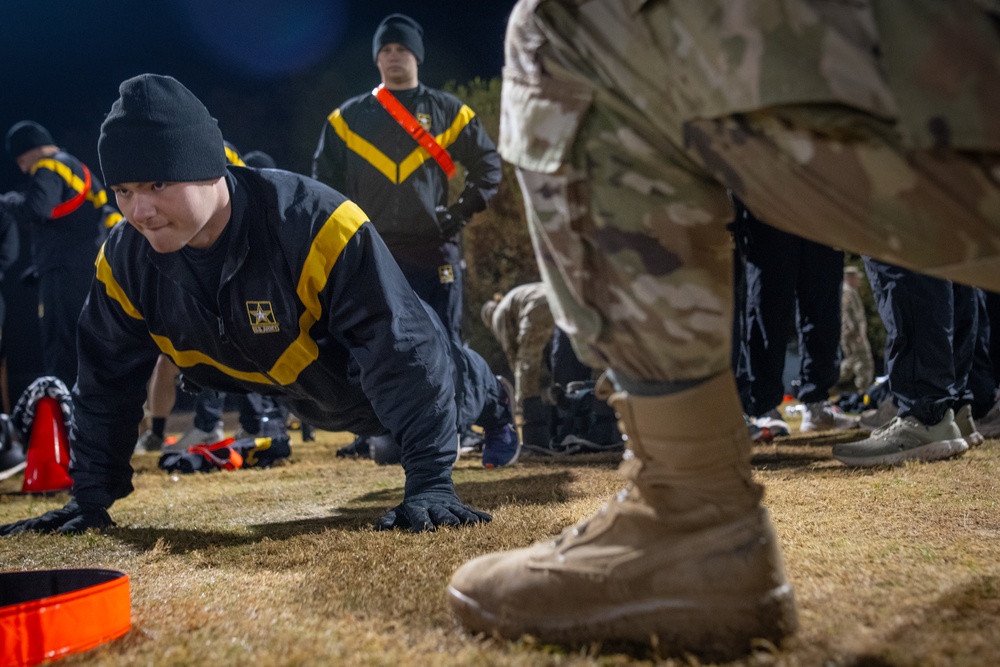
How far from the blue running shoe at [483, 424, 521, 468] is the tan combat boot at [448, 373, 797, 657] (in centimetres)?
212

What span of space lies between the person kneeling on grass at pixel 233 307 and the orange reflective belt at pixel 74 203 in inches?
110

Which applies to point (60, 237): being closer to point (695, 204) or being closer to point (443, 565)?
point (443, 565)

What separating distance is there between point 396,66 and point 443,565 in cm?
268

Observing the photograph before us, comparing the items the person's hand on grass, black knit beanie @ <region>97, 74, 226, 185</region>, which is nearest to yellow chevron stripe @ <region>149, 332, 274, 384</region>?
black knit beanie @ <region>97, 74, 226, 185</region>

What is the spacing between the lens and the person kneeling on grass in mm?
1729

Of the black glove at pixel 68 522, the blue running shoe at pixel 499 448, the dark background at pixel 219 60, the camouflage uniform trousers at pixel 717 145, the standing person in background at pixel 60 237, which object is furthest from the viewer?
the dark background at pixel 219 60

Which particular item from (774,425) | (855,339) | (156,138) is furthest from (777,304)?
(855,339)

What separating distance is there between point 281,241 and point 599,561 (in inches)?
46.3

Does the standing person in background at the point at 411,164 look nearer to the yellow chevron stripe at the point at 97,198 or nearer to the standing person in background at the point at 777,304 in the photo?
the standing person in background at the point at 777,304

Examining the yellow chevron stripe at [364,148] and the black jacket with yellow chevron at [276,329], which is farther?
the yellow chevron stripe at [364,148]

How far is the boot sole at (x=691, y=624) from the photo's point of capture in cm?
86

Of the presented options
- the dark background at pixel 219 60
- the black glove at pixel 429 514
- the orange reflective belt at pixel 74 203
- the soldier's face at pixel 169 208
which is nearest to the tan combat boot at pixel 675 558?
the black glove at pixel 429 514

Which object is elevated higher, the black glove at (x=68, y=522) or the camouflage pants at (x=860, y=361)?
the black glove at (x=68, y=522)

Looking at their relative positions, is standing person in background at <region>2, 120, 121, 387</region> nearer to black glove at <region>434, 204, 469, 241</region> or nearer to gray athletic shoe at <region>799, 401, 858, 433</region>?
black glove at <region>434, 204, 469, 241</region>
